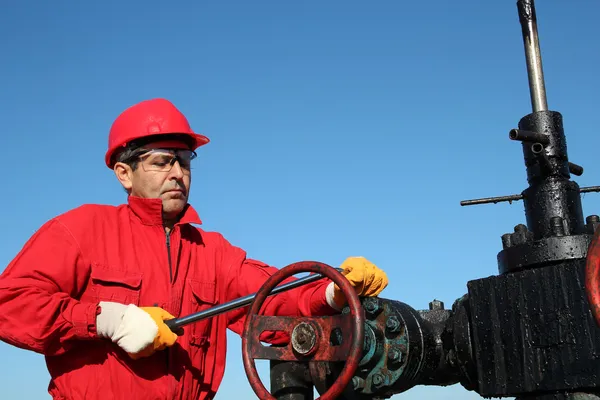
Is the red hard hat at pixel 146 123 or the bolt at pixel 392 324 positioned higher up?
the red hard hat at pixel 146 123

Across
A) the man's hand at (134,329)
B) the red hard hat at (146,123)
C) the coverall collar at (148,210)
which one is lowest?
the man's hand at (134,329)

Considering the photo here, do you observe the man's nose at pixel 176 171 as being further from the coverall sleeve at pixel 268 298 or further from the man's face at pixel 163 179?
the coverall sleeve at pixel 268 298

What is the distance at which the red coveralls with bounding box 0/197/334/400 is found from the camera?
2.44 m

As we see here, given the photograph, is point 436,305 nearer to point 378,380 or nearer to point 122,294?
point 378,380

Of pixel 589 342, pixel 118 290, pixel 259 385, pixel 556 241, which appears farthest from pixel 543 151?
pixel 118 290

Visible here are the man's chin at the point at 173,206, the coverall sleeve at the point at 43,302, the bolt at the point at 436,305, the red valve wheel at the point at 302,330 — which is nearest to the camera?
the red valve wheel at the point at 302,330

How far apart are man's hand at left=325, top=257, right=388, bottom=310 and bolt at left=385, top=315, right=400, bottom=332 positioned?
13 cm

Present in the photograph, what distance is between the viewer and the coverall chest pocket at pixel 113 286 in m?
2.65

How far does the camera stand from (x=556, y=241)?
240cm

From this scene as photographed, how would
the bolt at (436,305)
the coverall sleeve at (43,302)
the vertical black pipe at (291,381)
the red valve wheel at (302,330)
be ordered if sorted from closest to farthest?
the red valve wheel at (302,330), the coverall sleeve at (43,302), the vertical black pipe at (291,381), the bolt at (436,305)

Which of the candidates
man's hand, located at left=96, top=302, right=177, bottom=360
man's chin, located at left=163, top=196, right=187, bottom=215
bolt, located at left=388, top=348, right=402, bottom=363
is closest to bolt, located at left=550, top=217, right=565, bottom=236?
bolt, located at left=388, top=348, right=402, bottom=363

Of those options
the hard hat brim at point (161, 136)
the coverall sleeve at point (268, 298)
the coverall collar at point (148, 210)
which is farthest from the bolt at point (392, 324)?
the hard hat brim at point (161, 136)

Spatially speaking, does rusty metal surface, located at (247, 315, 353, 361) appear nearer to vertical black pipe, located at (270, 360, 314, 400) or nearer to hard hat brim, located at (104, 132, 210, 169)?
vertical black pipe, located at (270, 360, 314, 400)

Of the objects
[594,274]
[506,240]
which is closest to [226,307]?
[506,240]
